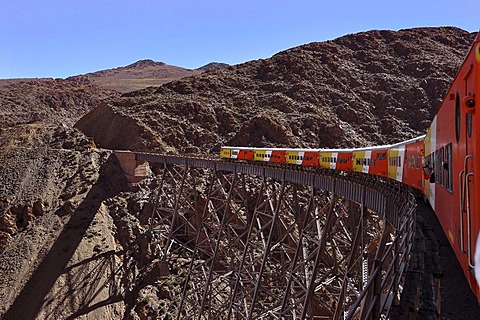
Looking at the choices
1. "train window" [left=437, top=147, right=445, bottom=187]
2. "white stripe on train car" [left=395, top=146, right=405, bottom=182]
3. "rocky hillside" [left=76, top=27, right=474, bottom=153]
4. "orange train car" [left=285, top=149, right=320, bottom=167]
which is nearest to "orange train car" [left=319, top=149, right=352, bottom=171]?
"orange train car" [left=285, top=149, right=320, bottom=167]

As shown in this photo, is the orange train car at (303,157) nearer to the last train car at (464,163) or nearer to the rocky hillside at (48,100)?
the last train car at (464,163)

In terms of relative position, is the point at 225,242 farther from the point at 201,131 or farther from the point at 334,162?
the point at 201,131

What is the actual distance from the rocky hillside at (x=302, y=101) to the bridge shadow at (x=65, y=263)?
1159 cm

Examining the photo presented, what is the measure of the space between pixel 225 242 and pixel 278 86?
31.1m

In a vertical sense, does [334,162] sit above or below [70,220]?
above

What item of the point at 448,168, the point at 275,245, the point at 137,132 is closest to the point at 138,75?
the point at 137,132

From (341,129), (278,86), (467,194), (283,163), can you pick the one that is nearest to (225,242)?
(283,163)

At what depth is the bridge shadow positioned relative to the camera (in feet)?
70.2

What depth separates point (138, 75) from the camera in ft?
449

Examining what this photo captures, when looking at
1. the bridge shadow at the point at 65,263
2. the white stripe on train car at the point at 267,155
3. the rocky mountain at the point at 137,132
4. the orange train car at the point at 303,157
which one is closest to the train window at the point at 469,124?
the orange train car at the point at 303,157

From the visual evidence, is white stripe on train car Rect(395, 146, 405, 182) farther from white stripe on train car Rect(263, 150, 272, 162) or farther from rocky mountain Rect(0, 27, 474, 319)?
rocky mountain Rect(0, 27, 474, 319)

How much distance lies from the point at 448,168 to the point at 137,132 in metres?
36.8

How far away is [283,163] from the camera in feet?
84.0

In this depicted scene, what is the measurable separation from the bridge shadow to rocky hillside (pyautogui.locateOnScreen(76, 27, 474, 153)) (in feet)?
38.0
